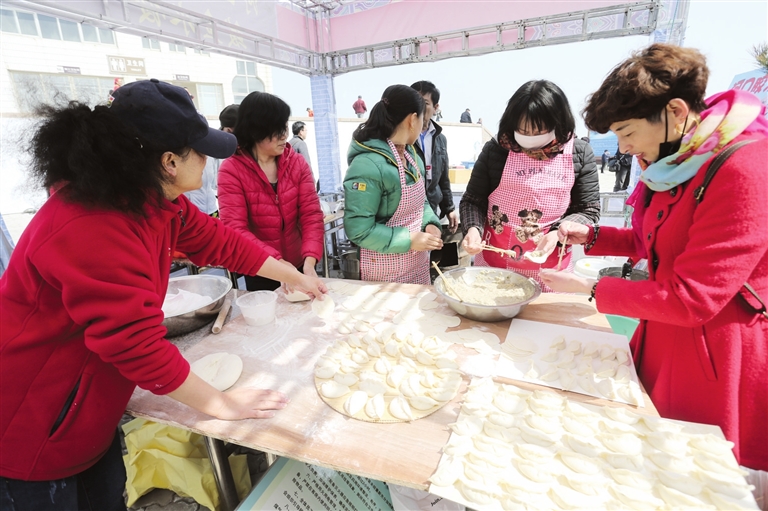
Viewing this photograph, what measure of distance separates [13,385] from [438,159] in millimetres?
3954

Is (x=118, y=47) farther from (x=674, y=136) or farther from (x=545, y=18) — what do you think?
(x=674, y=136)

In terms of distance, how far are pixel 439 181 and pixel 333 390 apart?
3.40 m

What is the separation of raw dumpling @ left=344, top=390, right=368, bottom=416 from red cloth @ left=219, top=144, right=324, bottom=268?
124 centimetres

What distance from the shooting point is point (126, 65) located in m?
19.6

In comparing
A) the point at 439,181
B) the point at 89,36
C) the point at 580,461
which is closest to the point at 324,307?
the point at 580,461

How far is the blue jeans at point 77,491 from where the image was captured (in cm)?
→ 116

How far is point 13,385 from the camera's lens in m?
1.12

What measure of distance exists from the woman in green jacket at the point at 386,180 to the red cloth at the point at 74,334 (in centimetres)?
117

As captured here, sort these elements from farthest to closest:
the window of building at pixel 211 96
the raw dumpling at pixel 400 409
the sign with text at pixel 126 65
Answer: the window of building at pixel 211 96
the sign with text at pixel 126 65
the raw dumpling at pixel 400 409

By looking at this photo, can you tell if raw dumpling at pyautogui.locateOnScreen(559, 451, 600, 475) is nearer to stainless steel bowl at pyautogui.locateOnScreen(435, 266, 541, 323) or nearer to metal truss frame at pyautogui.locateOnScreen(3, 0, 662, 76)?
stainless steel bowl at pyautogui.locateOnScreen(435, 266, 541, 323)

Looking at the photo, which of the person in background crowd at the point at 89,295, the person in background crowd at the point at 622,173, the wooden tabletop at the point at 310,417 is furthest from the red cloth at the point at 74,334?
the person in background crowd at the point at 622,173

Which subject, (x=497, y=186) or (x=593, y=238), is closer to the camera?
(x=593, y=238)

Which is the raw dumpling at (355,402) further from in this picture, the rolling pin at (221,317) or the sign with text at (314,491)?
the rolling pin at (221,317)

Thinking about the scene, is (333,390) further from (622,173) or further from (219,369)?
(622,173)
